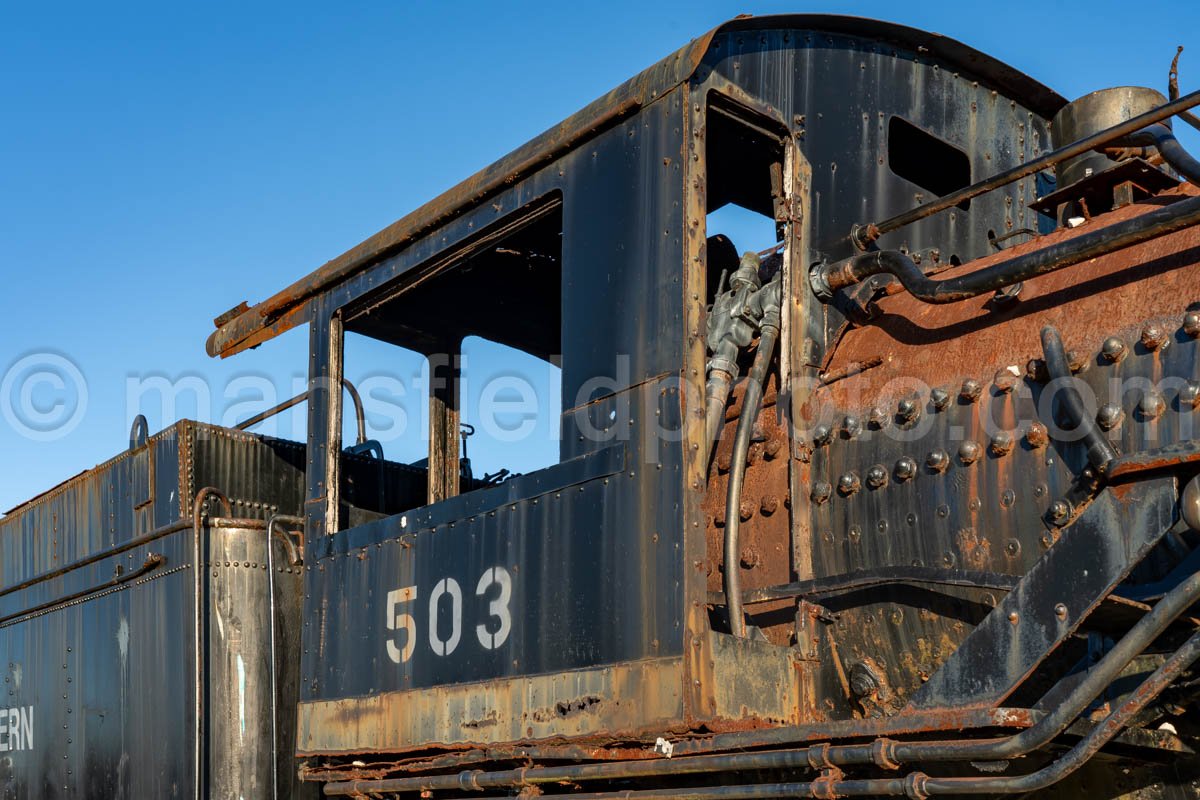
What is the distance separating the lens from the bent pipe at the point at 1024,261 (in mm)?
3123

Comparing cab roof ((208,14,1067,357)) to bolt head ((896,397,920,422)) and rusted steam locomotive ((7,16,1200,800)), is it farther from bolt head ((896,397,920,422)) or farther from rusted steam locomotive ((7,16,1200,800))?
bolt head ((896,397,920,422))

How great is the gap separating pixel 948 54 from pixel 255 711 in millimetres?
3883

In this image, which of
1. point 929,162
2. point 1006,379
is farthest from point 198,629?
point 1006,379

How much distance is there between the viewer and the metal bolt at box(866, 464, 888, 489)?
3699 millimetres

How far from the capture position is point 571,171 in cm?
440

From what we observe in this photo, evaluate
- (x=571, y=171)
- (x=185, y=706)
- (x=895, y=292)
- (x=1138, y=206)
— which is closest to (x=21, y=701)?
(x=185, y=706)

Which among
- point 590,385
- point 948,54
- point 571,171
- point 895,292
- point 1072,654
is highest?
point 948,54

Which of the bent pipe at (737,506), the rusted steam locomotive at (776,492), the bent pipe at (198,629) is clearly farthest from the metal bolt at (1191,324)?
the bent pipe at (198,629)

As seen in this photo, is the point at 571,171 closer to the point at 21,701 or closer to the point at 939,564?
the point at 939,564

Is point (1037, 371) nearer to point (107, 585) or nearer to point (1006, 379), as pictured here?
point (1006, 379)

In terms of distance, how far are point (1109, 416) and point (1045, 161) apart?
0.75 m

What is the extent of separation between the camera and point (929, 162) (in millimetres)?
5148

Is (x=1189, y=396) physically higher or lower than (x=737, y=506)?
higher

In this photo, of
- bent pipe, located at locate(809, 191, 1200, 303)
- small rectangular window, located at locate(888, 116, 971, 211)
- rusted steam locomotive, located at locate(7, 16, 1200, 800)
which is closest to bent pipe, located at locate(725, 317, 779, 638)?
rusted steam locomotive, located at locate(7, 16, 1200, 800)
